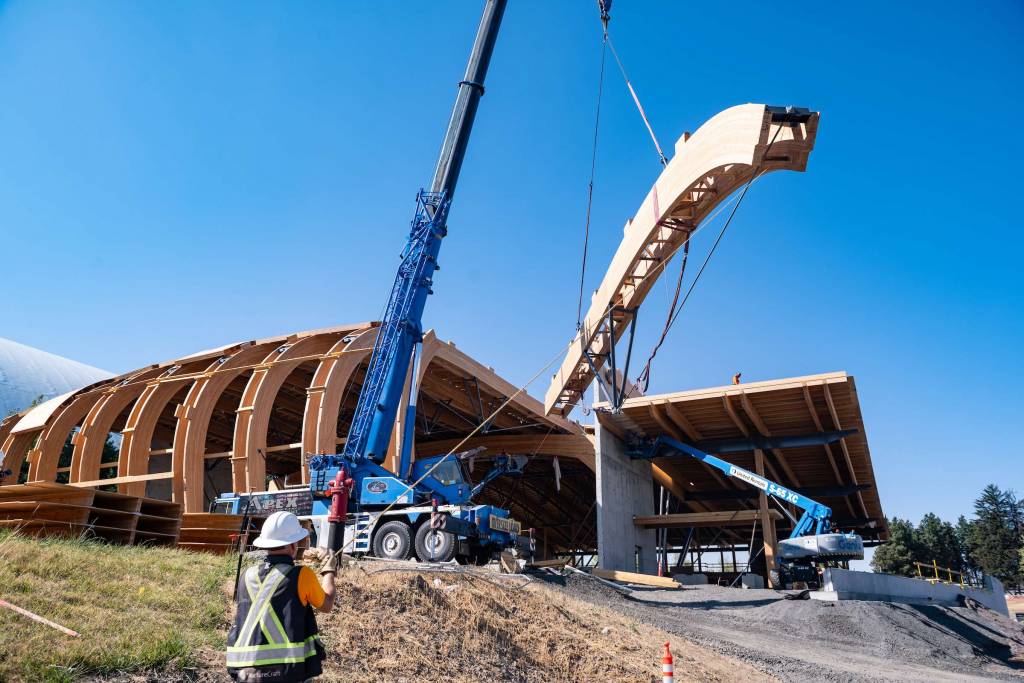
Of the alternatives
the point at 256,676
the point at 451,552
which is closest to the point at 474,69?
the point at 451,552

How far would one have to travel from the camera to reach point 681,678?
8.77m

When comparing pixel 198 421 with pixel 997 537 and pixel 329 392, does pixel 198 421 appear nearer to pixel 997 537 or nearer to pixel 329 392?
pixel 329 392

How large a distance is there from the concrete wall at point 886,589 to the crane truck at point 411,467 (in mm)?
9339

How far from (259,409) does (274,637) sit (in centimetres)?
A: 1483

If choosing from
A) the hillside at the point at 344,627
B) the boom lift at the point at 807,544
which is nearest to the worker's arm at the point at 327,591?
the hillside at the point at 344,627

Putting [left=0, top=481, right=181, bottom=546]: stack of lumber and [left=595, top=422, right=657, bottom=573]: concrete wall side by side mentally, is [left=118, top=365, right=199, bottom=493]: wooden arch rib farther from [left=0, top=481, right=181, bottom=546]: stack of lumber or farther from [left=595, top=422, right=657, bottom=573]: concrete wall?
[left=595, top=422, right=657, bottom=573]: concrete wall

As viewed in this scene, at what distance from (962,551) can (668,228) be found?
88.7 m

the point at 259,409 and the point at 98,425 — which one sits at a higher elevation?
the point at 259,409

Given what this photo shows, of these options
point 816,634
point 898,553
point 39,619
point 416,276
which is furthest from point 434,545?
point 898,553

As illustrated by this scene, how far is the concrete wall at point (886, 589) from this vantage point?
19.2 metres

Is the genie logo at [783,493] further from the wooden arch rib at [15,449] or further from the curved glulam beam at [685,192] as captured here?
the wooden arch rib at [15,449]

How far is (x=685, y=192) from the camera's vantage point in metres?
10.8

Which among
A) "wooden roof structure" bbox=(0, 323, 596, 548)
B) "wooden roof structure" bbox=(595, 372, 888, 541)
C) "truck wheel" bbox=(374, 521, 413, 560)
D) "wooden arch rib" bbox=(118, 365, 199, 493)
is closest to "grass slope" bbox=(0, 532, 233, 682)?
"truck wheel" bbox=(374, 521, 413, 560)

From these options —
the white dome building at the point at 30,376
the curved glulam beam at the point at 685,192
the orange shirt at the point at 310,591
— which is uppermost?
the white dome building at the point at 30,376
